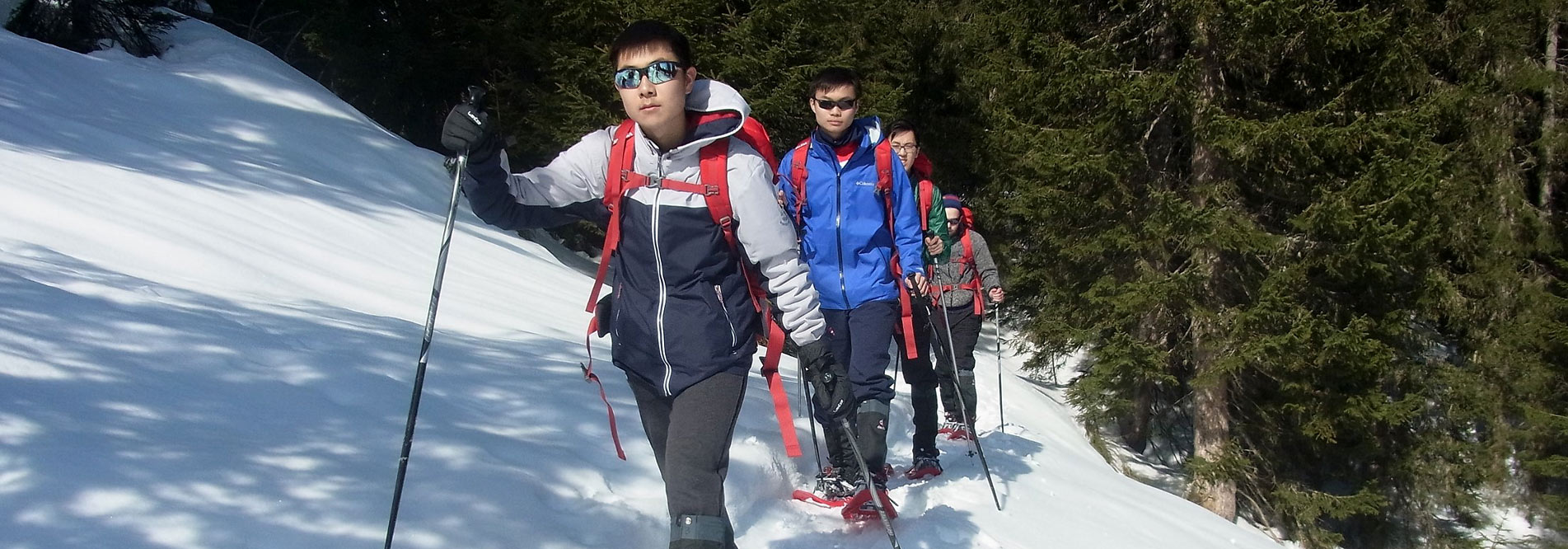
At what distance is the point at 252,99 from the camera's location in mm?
11930

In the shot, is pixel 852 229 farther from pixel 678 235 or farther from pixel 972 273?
pixel 972 273

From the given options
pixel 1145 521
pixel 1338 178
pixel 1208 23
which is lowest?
pixel 1145 521

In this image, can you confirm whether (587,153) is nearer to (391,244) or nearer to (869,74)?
(391,244)

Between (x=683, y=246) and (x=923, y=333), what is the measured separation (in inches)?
113

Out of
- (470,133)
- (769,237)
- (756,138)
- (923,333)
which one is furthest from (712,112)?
(923,333)

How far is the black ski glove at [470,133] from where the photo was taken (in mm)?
2586

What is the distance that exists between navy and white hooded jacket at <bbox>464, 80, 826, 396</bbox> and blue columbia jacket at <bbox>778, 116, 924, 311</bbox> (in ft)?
5.46

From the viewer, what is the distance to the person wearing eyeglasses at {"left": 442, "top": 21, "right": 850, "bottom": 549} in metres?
2.68

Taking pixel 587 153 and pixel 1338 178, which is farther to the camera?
pixel 1338 178

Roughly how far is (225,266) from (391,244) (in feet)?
8.49

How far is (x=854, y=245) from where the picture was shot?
15.0 feet

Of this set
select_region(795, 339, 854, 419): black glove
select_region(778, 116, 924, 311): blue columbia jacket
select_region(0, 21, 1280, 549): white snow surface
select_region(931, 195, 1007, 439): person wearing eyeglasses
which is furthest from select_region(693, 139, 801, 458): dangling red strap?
select_region(931, 195, 1007, 439): person wearing eyeglasses

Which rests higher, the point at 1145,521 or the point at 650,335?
the point at 650,335

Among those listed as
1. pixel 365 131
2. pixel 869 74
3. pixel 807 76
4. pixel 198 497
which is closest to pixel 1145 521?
pixel 198 497
